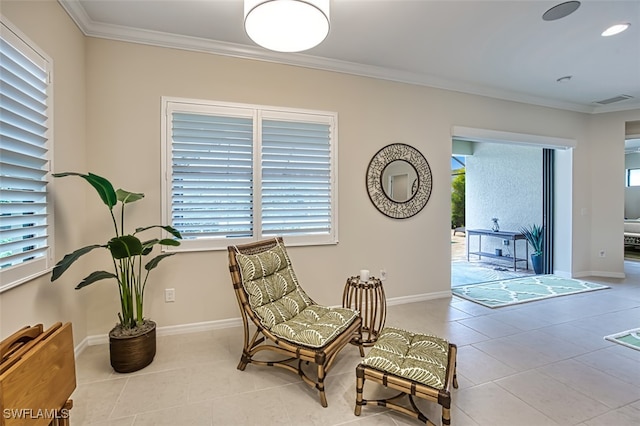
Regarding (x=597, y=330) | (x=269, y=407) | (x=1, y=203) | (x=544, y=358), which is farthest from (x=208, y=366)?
(x=597, y=330)

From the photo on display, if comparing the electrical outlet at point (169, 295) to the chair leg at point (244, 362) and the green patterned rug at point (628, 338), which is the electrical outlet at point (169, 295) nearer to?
the chair leg at point (244, 362)

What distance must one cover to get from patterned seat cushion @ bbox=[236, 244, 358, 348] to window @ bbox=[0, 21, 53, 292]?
50.4 inches

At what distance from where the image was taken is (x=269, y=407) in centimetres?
189

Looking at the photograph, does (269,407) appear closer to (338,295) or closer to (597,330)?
(338,295)

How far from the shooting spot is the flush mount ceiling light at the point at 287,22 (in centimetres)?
172

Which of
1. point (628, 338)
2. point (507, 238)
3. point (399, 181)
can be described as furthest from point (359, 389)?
point (507, 238)

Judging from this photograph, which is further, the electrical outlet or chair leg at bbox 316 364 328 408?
the electrical outlet

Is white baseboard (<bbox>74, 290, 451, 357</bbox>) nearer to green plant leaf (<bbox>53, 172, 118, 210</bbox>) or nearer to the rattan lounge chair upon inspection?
the rattan lounge chair

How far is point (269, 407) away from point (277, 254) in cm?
116

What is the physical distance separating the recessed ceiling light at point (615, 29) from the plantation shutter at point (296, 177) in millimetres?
2806

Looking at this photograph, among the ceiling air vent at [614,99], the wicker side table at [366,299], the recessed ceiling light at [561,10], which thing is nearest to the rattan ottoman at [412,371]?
the wicker side table at [366,299]

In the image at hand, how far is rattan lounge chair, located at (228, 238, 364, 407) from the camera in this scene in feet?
6.53

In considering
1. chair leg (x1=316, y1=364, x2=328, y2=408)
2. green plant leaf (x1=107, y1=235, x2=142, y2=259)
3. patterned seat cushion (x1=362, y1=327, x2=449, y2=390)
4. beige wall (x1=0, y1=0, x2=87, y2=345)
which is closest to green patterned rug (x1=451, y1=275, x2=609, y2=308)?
patterned seat cushion (x1=362, y1=327, x2=449, y2=390)

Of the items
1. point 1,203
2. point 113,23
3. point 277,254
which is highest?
point 113,23
